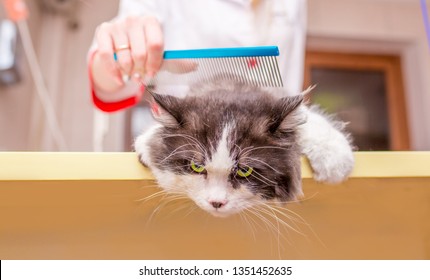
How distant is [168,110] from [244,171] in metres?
0.13

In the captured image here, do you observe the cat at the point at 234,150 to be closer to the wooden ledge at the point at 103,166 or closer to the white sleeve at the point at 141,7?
the wooden ledge at the point at 103,166

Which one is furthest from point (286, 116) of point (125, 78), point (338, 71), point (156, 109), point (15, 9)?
point (338, 71)

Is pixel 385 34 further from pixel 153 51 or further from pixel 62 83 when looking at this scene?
pixel 153 51

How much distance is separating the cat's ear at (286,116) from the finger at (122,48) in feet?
0.76

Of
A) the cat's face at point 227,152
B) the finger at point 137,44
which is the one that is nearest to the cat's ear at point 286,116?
the cat's face at point 227,152

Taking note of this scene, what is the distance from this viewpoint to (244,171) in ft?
1.75

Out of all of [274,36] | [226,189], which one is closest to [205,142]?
[226,189]

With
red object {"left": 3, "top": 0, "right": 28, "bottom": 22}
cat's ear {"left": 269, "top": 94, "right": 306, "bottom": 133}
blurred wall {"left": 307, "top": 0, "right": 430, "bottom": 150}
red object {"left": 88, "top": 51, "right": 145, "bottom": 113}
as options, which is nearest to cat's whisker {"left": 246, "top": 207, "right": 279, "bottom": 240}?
cat's ear {"left": 269, "top": 94, "right": 306, "bottom": 133}

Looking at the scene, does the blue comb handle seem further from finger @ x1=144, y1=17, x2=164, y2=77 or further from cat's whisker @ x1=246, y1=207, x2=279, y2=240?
cat's whisker @ x1=246, y1=207, x2=279, y2=240

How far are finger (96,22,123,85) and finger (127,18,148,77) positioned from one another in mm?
36

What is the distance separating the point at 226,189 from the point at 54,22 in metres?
1.65

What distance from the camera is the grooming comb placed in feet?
1.58

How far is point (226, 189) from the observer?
0.53 meters

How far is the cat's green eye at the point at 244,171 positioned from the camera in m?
0.53
